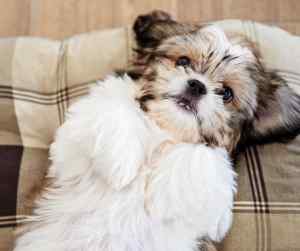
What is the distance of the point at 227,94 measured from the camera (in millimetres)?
1494

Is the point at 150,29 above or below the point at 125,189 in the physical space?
above

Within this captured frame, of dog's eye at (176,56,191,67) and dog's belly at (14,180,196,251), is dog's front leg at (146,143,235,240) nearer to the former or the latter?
dog's belly at (14,180,196,251)

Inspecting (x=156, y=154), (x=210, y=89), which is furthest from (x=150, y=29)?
(x=156, y=154)

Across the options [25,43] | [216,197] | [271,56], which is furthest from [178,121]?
[25,43]

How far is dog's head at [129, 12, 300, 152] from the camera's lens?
4.67 ft

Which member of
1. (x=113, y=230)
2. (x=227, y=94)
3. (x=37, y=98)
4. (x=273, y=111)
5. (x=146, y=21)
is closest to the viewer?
(x=113, y=230)

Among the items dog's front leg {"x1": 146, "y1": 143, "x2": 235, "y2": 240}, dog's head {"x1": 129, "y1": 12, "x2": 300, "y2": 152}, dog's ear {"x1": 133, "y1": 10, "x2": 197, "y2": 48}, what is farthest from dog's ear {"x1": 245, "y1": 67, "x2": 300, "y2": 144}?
dog's ear {"x1": 133, "y1": 10, "x2": 197, "y2": 48}

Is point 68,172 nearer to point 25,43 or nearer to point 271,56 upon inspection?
point 25,43

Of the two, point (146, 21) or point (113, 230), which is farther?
point (146, 21)

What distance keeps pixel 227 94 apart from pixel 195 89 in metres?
0.15

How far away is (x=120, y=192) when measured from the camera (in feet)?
4.73

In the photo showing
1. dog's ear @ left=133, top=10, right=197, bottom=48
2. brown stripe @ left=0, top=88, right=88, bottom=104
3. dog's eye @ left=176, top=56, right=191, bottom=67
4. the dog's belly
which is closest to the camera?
the dog's belly

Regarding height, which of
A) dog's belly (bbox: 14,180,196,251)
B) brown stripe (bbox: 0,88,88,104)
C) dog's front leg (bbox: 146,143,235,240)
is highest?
brown stripe (bbox: 0,88,88,104)

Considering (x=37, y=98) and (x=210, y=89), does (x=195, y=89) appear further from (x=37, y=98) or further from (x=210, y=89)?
(x=37, y=98)
